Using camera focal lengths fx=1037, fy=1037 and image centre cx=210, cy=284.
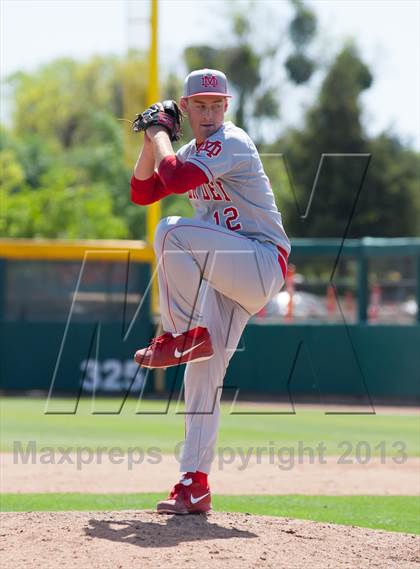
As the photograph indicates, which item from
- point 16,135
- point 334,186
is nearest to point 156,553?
point 334,186

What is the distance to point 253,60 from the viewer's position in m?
44.6

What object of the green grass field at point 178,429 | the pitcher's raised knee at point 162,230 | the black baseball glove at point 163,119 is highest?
the black baseball glove at point 163,119

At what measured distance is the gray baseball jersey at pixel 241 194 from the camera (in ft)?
15.1

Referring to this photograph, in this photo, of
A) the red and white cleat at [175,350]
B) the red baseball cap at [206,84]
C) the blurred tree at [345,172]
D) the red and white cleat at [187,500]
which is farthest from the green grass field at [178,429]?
the blurred tree at [345,172]

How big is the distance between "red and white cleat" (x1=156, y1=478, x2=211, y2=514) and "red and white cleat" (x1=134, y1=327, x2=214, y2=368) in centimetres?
60

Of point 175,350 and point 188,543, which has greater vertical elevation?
point 175,350

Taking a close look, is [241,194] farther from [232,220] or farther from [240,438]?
[240,438]

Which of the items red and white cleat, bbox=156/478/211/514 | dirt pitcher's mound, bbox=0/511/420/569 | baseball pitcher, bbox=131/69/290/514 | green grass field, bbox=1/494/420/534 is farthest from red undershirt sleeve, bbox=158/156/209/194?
green grass field, bbox=1/494/420/534

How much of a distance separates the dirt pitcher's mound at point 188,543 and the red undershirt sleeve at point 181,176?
4.81ft

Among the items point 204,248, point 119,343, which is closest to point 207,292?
point 204,248

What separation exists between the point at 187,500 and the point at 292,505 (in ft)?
6.83

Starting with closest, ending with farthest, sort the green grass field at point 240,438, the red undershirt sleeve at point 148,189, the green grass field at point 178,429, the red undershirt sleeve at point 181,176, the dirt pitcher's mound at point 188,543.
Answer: the dirt pitcher's mound at point 188,543, the red undershirt sleeve at point 181,176, the red undershirt sleeve at point 148,189, the green grass field at point 240,438, the green grass field at point 178,429

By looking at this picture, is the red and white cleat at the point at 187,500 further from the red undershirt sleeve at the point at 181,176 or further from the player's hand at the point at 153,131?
the player's hand at the point at 153,131

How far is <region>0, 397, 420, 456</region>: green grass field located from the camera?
10195 mm
